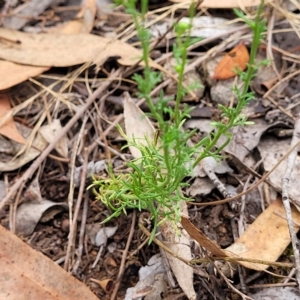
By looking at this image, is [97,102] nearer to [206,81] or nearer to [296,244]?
[206,81]

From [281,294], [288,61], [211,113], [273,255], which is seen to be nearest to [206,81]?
[211,113]

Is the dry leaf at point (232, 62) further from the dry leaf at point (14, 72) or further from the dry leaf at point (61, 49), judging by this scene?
the dry leaf at point (14, 72)

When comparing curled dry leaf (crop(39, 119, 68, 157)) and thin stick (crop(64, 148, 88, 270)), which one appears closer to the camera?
thin stick (crop(64, 148, 88, 270))

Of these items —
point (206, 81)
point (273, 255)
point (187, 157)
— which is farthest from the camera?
point (206, 81)

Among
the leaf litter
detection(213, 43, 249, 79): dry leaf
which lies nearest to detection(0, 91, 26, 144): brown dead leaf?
the leaf litter

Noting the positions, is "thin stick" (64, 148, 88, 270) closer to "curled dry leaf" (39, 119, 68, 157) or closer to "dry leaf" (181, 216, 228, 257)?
"curled dry leaf" (39, 119, 68, 157)

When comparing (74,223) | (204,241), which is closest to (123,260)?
(74,223)

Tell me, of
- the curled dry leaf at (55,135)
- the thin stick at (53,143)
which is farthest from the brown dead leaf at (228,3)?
the curled dry leaf at (55,135)
